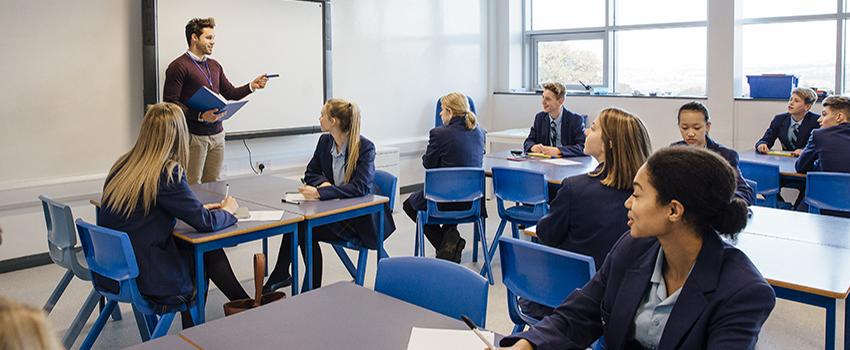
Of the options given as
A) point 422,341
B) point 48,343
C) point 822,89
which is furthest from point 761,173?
point 48,343

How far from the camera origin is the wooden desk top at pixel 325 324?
1918 mm

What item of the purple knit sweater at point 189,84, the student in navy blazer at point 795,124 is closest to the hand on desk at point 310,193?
the purple knit sweater at point 189,84

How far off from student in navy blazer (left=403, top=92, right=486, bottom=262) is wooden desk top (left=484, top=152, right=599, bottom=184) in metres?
0.19

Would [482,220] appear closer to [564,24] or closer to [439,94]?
[439,94]

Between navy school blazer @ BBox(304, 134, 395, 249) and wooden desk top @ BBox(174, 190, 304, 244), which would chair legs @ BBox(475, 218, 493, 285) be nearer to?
navy school blazer @ BBox(304, 134, 395, 249)

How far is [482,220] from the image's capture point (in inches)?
196

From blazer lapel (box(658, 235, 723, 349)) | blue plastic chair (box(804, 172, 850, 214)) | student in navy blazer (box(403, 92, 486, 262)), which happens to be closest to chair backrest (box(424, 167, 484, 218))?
student in navy blazer (box(403, 92, 486, 262))

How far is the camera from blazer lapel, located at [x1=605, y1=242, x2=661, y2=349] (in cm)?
183

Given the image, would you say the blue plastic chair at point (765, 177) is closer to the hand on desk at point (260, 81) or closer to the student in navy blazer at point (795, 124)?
the student in navy blazer at point (795, 124)

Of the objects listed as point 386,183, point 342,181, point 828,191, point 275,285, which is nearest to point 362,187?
point 342,181

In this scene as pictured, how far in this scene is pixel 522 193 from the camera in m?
4.50

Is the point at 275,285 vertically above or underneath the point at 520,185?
underneath

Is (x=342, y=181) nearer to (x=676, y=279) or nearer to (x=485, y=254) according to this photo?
(x=485, y=254)

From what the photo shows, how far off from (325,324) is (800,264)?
168 cm
